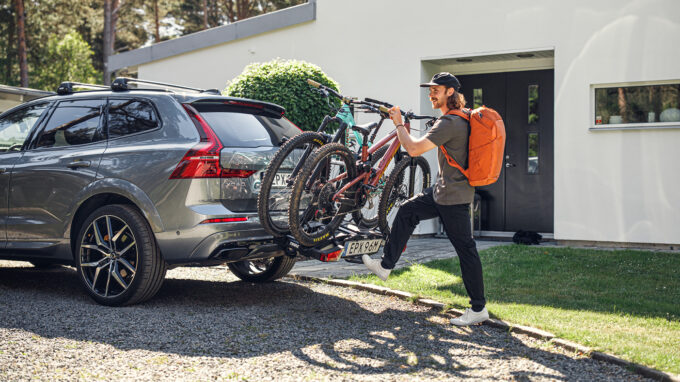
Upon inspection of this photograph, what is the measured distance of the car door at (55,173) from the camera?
623cm

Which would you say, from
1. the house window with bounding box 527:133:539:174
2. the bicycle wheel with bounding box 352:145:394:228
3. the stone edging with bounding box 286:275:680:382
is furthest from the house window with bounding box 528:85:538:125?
the bicycle wheel with bounding box 352:145:394:228

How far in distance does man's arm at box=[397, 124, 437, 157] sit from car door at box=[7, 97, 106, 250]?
262cm

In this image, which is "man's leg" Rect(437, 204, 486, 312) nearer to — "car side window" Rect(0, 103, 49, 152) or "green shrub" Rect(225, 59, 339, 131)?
"car side window" Rect(0, 103, 49, 152)

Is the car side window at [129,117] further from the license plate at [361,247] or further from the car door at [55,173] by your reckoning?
the license plate at [361,247]

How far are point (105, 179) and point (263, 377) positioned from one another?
2.70 m

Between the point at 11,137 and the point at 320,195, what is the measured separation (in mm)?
3387

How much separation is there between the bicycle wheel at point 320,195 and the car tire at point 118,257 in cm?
124

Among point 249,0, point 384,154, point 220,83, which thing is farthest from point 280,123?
point 249,0

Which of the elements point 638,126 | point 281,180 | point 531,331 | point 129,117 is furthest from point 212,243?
point 638,126

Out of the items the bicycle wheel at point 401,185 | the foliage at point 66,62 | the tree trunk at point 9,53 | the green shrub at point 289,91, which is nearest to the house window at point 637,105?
the green shrub at point 289,91

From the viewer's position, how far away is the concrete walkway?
8.05 meters

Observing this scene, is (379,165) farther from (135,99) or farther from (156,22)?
(156,22)

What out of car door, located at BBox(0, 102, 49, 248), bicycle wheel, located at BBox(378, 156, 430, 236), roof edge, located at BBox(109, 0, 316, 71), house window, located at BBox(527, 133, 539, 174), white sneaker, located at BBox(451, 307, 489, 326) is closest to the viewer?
white sneaker, located at BBox(451, 307, 489, 326)

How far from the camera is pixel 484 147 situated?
5.35 m
